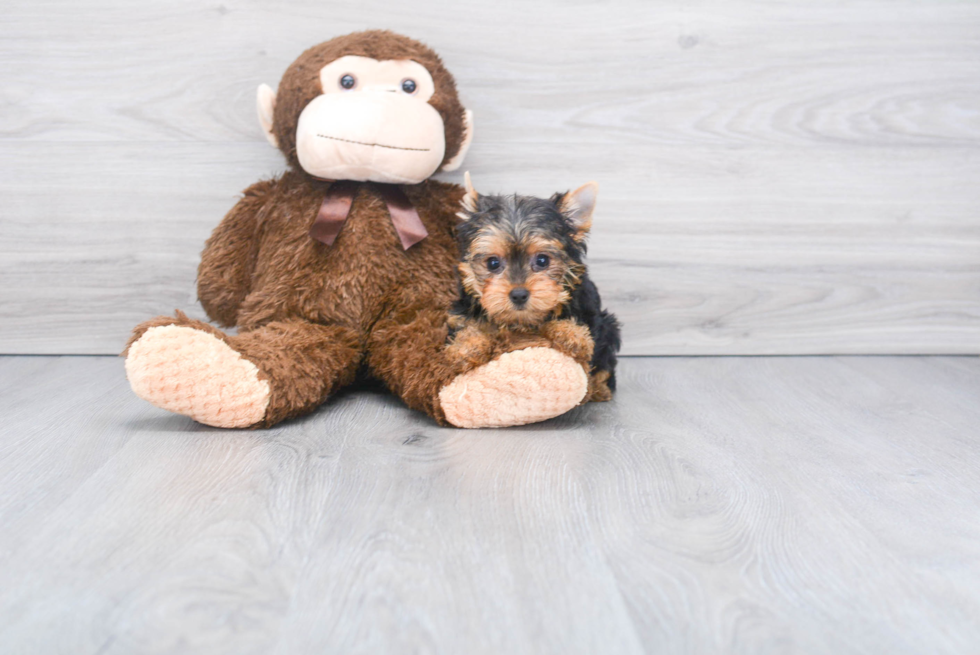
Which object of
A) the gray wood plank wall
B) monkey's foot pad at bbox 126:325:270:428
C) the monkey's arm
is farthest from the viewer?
the gray wood plank wall

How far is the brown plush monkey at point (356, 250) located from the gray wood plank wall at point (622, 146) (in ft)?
0.85

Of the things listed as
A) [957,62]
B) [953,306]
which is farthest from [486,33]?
[953,306]

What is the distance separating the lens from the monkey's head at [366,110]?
1580 millimetres

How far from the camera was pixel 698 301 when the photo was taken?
6.82 ft

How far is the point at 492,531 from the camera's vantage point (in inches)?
40.0

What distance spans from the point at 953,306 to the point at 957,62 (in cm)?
66

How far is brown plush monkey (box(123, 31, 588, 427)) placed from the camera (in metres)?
1.43

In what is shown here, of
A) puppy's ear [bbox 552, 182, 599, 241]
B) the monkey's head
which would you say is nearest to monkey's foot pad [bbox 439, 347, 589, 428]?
puppy's ear [bbox 552, 182, 599, 241]

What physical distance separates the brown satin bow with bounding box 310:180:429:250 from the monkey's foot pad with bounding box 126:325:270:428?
390 mm

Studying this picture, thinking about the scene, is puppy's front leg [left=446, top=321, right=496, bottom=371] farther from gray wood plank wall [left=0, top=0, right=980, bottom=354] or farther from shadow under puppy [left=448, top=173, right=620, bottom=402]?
gray wood plank wall [left=0, top=0, right=980, bottom=354]

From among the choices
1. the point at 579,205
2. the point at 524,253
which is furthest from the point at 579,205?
the point at 524,253

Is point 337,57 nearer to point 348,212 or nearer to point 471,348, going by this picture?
point 348,212

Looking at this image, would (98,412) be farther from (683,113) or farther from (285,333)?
(683,113)

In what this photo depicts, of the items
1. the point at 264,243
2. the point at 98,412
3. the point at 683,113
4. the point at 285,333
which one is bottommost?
the point at 98,412
